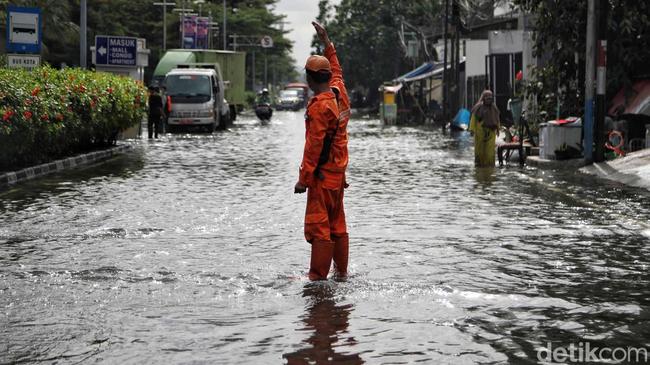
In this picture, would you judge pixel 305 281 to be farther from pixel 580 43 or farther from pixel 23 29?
pixel 580 43

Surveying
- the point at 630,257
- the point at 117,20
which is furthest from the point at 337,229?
the point at 117,20

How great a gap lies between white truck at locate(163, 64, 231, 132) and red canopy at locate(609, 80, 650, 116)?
1917cm

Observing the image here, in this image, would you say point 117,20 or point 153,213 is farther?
point 117,20

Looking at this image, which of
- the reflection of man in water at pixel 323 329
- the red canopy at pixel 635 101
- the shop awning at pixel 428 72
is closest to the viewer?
the reflection of man in water at pixel 323 329

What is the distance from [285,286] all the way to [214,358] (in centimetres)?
236

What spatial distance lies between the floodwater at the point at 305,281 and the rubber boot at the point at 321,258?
19cm

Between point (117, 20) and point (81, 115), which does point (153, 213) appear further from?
point (117, 20)

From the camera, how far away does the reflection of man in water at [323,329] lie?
6.02 metres

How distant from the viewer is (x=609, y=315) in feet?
23.9

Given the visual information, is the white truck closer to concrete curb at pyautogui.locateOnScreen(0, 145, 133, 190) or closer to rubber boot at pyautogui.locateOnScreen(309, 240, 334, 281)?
concrete curb at pyautogui.locateOnScreen(0, 145, 133, 190)

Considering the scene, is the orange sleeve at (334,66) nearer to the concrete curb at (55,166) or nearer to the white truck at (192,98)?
the concrete curb at (55,166)

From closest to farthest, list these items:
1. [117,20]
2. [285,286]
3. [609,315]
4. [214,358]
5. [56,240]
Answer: [214,358] → [609,315] → [285,286] → [56,240] → [117,20]
